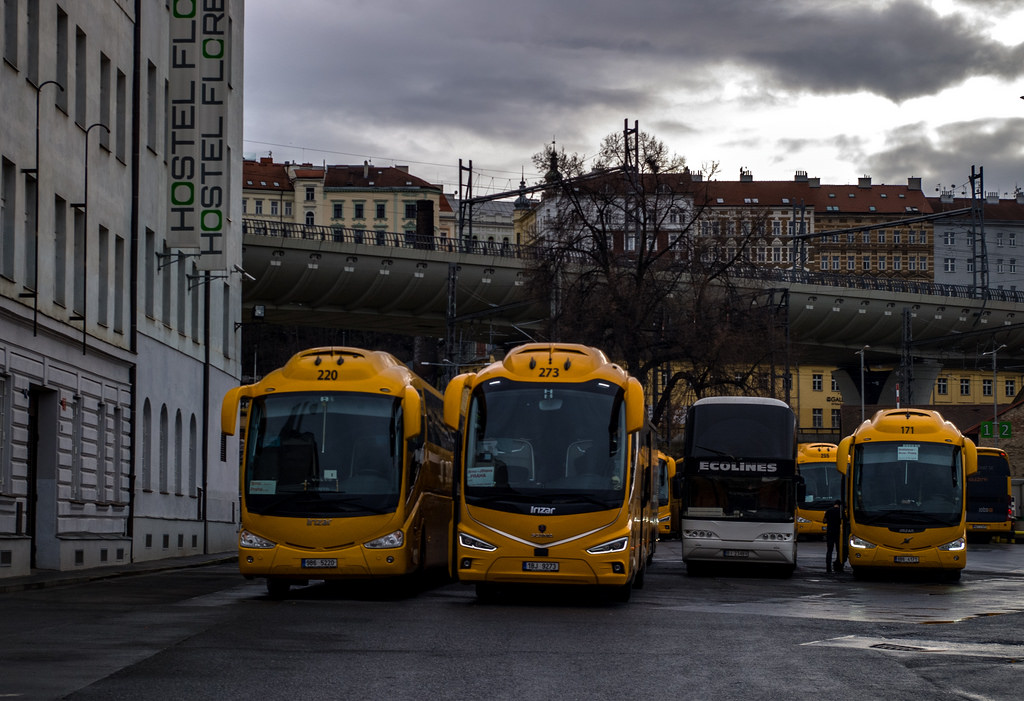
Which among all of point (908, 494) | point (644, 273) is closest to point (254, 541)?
point (908, 494)

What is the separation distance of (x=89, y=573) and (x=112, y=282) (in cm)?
813

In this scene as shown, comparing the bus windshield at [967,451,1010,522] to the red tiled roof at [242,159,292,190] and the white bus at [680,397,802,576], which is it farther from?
the red tiled roof at [242,159,292,190]

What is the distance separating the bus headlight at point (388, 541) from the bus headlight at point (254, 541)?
4.03 feet

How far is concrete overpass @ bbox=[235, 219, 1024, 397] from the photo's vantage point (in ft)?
210

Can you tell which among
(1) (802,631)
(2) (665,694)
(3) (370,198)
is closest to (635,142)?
(1) (802,631)

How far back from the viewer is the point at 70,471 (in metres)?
30.7

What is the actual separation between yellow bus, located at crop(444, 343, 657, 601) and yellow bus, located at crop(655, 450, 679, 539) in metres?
30.3

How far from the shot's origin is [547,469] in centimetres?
2005

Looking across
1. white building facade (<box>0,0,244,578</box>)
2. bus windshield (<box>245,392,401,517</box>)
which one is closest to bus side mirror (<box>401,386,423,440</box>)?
bus windshield (<box>245,392,401,517</box>)

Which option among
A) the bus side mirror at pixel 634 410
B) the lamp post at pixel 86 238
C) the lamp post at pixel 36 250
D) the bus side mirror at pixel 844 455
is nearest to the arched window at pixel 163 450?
the lamp post at pixel 86 238

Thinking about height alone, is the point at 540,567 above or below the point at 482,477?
below

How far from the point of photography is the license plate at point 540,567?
64.2ft

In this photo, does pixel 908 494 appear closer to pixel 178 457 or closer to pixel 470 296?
pixel 178 457

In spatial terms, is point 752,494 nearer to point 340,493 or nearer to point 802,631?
point 340,493
